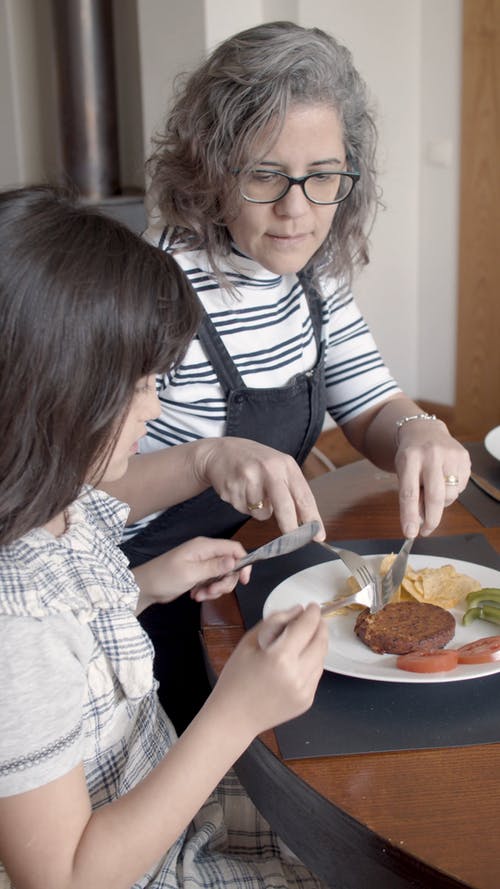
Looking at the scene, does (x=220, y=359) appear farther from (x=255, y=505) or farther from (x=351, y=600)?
(x=351, y=600)

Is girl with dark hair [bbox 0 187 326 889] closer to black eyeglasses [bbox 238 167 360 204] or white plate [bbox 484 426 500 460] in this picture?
black eyeglasses [bbox 238 167 360 204]

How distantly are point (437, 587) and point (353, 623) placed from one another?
0.12 meters

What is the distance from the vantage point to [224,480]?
52.5 inches

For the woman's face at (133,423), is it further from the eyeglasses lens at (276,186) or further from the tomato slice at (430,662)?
the eyeglasses lens at (276,186)

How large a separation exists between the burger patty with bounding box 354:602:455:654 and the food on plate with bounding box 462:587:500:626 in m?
0.03

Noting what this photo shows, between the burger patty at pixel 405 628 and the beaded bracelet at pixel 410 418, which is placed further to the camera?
the beaded bracelet at pixel 410 418

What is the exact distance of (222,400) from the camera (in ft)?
5.25

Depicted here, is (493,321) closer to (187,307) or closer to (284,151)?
(284,151)

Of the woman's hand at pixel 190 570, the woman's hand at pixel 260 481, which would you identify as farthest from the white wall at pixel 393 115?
the woman's hand at pixel 190 570

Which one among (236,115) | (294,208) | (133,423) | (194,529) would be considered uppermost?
(236,115)

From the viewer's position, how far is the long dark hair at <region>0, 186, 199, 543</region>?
32.4 inches

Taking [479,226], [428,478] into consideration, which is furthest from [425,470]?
[479,226]

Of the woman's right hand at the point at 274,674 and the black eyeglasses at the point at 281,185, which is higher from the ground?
the black eyeglasses at the point at 281,185

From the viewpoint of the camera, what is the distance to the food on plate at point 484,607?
1.09 meters
